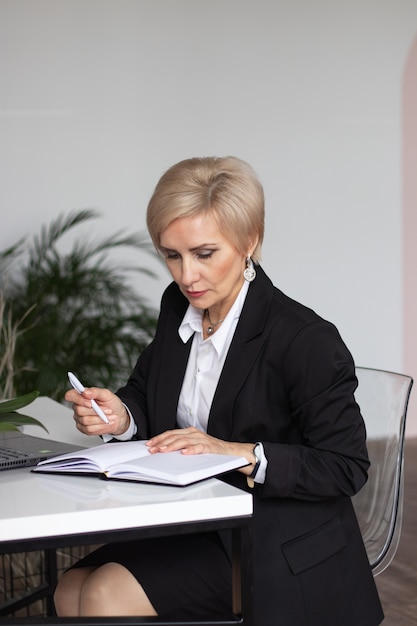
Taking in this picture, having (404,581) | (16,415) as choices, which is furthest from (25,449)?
(404,581)

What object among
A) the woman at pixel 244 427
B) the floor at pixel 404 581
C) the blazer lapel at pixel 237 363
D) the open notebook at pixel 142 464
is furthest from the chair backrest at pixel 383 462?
the floor at pixel 404 581

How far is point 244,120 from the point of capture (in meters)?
5.84

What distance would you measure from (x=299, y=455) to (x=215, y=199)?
599mm

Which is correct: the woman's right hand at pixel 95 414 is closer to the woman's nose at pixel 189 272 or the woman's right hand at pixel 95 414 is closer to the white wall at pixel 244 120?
the woman's nose at pixel 189 272

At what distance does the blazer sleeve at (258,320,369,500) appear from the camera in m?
1.79

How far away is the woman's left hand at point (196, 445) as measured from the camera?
5.65 feet

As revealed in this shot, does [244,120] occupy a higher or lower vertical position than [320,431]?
higher

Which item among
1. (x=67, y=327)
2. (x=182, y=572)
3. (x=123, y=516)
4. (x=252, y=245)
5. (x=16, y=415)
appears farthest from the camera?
(x=67, y=327)

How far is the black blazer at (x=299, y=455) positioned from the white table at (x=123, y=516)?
0.86 feet

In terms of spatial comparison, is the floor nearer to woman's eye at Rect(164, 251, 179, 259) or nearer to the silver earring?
the silver earring

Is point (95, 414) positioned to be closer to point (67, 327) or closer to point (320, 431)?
point (320, 431)

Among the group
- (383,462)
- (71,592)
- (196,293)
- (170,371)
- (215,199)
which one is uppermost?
(215,199)

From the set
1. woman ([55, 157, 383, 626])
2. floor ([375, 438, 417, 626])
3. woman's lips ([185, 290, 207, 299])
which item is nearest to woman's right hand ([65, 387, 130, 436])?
woman ([55, 157, 383, 626])

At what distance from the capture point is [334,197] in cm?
612
